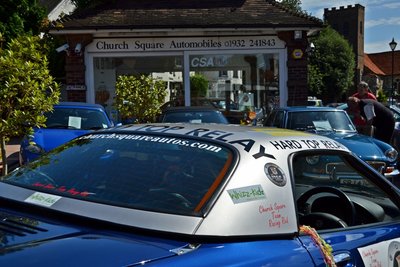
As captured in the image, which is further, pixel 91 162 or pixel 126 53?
pixel 126 53

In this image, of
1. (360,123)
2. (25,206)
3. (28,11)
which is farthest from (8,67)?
(28,11)

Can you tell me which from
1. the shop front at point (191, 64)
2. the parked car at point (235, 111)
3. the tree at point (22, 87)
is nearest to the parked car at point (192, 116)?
the shop front at point (191, 64)

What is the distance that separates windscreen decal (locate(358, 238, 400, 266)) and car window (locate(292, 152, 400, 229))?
0.24 metres

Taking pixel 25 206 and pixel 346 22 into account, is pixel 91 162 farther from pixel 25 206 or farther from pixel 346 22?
pixel 346 22

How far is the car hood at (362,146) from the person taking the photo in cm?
784

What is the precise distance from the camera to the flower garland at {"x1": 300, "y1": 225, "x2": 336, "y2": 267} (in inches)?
90.4

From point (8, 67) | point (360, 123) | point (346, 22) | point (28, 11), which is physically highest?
point (346, 22)

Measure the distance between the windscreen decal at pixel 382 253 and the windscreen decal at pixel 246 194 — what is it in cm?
66

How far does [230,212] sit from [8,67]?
3967mm

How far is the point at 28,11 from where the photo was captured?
65.3ft

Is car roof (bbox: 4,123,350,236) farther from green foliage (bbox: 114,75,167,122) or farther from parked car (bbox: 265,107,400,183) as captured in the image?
green foliage (bbox: 114,75,167,122)

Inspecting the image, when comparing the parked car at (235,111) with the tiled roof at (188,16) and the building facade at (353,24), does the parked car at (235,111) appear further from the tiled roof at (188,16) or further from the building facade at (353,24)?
the building facade at (353,24)

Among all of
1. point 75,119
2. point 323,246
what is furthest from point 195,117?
point 323,246

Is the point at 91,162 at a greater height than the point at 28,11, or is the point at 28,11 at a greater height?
the point at 28,11
